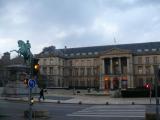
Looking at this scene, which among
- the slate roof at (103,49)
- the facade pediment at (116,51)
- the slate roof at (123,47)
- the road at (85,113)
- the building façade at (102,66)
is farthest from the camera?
the slate roof at (123,47)

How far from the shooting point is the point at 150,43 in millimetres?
125250

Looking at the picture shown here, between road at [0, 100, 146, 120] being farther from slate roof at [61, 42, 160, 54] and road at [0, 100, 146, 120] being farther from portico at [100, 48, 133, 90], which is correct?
slate roof at [61, 42, 160, 54]

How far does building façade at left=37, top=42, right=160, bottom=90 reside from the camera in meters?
123

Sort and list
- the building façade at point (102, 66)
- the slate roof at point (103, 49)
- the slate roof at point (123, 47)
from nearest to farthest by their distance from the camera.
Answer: the building façade at point (102, 66)
the slate roof at point (103, 49)
the slate roof at point (123, 47)

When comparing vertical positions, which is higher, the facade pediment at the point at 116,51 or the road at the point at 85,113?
the facade pediment at the point at 116,51

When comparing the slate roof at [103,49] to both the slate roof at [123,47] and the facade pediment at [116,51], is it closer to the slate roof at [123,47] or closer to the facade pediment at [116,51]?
the slate roof at [123,47]

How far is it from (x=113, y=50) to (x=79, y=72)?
19.5 meters

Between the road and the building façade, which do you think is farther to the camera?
the building façade

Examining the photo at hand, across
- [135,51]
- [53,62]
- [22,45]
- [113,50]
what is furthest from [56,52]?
[22,45]

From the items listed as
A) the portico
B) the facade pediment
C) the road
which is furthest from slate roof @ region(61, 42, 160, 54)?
the road

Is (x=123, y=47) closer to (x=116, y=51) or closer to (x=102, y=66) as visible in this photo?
(x=116, y=51)

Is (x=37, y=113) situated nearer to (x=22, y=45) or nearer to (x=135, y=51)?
(x=22, y=45)

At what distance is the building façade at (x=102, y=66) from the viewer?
123 meters

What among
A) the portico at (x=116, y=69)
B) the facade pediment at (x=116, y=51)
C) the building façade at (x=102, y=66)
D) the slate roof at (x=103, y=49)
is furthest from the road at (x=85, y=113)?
the slate roof at (x=103, y=49)
